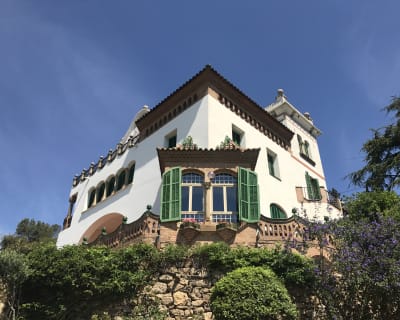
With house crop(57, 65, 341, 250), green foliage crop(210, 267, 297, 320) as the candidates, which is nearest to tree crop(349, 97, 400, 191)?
house crop(57, 65, 341, 250)

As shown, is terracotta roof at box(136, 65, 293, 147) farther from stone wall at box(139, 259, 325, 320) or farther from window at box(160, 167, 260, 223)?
stone wall at box(139, 259, 325, 320)

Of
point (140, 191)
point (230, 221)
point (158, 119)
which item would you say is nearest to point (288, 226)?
point (230, 221)

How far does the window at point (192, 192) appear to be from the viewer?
15.0m

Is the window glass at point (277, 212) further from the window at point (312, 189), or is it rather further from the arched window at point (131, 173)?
the arched window at point (131, 173)

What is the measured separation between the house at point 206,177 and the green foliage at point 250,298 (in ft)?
10.6

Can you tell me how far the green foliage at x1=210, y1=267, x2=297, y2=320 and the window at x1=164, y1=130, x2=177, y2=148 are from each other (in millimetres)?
11043

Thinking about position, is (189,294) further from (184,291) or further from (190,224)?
(190,224)

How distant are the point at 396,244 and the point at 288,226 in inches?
152

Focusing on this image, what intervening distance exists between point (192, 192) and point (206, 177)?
2.71 ft

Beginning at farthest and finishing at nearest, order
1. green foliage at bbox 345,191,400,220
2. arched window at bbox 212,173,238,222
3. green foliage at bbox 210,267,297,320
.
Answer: green foliage at bbox 345,191,400,220 → arched window at bbox 212,173,238,222 → green foliage at bbox 210,267,297,320

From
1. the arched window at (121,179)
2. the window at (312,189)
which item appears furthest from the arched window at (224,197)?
the window at (312,189)

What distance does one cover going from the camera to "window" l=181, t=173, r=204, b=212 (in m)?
15.0

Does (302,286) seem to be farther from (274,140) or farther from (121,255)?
(274,140)

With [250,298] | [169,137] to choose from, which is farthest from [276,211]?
[250,298]
